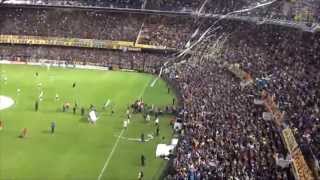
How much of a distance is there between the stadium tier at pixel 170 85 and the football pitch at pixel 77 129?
127mm

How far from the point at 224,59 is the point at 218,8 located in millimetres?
11451

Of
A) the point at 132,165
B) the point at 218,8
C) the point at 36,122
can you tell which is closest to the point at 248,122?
the point at 132,165

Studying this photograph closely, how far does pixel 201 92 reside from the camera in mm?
49719

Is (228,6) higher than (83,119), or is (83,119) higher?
(228,6)

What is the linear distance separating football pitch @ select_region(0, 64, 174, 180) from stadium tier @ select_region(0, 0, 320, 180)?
0.42ft

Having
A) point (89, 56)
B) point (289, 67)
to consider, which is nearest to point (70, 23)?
point (89, 56)

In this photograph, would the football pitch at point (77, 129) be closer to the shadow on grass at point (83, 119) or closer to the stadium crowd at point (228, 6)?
the shadow on grass at point (83, 119)

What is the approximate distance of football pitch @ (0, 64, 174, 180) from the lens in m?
38.1

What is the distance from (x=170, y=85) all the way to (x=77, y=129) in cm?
1603

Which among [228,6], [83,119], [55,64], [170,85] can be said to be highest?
[228,6]

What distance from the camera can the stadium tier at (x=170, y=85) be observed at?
35781mm

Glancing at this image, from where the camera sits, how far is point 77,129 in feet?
149

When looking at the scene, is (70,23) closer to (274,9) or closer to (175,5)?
(175,5)

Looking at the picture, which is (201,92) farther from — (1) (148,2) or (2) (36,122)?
(1) (148,2)
